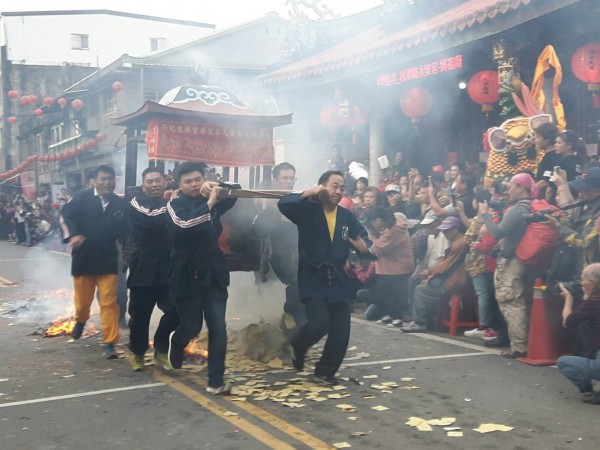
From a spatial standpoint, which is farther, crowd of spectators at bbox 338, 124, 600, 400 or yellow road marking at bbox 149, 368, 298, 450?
crowd of spectators at bbox 338, 124, 600, 400

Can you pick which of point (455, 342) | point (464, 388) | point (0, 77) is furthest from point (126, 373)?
point (0, 77)

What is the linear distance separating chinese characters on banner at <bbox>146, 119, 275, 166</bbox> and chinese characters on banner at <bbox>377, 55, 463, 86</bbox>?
108 inches

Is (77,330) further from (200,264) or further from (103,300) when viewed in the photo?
(200,264)

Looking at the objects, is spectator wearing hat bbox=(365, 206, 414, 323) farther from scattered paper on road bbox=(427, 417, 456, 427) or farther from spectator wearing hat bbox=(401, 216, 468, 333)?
scattered paper on road bbox=(427, 417, 456, 427)

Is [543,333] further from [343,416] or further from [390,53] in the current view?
[390,53]

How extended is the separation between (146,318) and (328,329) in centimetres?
171

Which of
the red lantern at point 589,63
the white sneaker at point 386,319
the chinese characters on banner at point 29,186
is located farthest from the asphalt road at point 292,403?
the chinese characters on banner at point 29,186

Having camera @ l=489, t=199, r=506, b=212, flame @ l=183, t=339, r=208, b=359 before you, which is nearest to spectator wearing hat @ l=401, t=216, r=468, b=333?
camera @ l=489, t=199, r=506, b=212

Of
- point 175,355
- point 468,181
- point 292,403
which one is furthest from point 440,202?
point 292,403

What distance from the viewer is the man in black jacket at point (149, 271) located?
21.1 feet

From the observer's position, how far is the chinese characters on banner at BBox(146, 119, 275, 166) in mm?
8883

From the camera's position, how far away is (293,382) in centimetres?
591

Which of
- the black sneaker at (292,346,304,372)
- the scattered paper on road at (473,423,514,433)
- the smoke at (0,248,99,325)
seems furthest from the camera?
the smoke at (0,248,99,325)

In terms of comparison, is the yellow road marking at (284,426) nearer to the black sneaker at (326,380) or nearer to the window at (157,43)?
the black sneaker at (326,380)
